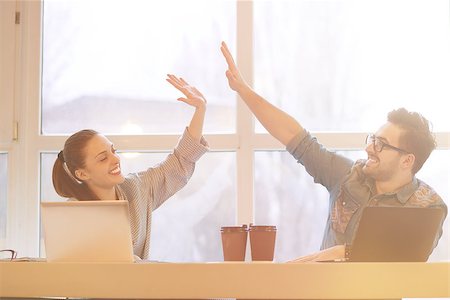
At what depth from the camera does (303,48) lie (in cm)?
326

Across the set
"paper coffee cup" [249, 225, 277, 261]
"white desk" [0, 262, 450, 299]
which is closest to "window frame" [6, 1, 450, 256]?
"paper coffee cup" [249, 225, 277, 261]

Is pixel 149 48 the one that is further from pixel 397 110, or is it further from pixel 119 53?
pixel 397 110

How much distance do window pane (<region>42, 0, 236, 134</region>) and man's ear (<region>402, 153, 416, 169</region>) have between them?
79cm

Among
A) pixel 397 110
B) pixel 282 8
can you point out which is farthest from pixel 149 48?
pixel 397 110

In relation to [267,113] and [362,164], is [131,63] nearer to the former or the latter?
[267,113]

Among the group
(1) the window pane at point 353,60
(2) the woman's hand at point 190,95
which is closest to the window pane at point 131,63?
(1) the window pane at point 353,60

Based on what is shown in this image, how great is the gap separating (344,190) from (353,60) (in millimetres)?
693

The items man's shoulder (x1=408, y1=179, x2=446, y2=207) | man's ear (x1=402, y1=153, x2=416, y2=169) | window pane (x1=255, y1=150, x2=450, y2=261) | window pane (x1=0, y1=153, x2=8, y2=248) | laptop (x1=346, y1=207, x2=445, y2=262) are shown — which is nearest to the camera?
laptop (x1=346, y1=207, x2=445, y2=262)

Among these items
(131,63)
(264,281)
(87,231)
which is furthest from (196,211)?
(264,281)

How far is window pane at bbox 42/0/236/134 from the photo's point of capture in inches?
130

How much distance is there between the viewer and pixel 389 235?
1589 millimetres

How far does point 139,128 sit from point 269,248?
1261mm

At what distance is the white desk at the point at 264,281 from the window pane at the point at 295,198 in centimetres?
185

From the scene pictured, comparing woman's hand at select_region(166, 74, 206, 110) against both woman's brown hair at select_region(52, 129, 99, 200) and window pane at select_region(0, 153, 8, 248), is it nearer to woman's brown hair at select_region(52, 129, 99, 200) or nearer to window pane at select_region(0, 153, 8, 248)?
woman's brown hair at select_region(52, 129, 99, 200)
